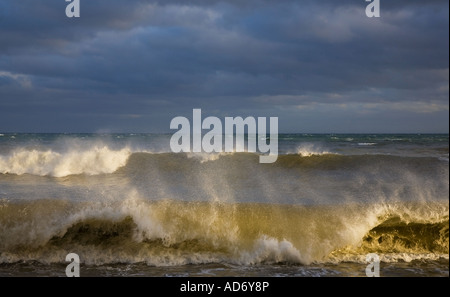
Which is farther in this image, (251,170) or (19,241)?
(251,170)

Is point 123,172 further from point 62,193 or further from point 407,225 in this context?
point 407,225

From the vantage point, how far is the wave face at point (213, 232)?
6.36m

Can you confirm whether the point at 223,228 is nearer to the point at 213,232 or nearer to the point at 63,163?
the point at 213,232

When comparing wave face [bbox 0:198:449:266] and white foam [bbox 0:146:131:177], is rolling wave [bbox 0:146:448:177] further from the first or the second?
wave face [bbox 0:198:449:266]

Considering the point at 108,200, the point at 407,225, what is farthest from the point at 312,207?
the point at 108,200

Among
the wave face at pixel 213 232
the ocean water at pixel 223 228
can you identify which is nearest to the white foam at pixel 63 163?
the ocean water at pixel 223 228

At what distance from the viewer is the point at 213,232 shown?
6938 mm

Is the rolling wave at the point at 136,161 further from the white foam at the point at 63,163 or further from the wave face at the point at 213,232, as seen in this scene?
the wave face at the point at 213,232

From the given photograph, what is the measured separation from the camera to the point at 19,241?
6484 mm

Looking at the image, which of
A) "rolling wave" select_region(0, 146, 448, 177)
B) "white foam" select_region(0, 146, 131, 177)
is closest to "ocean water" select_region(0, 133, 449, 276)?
"white foam" select_region(0, 146, 131, 177)

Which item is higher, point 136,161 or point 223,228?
point 136,161

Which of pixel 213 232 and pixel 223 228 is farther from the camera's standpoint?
pixel 223 228

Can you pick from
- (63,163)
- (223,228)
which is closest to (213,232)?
(223,228)
